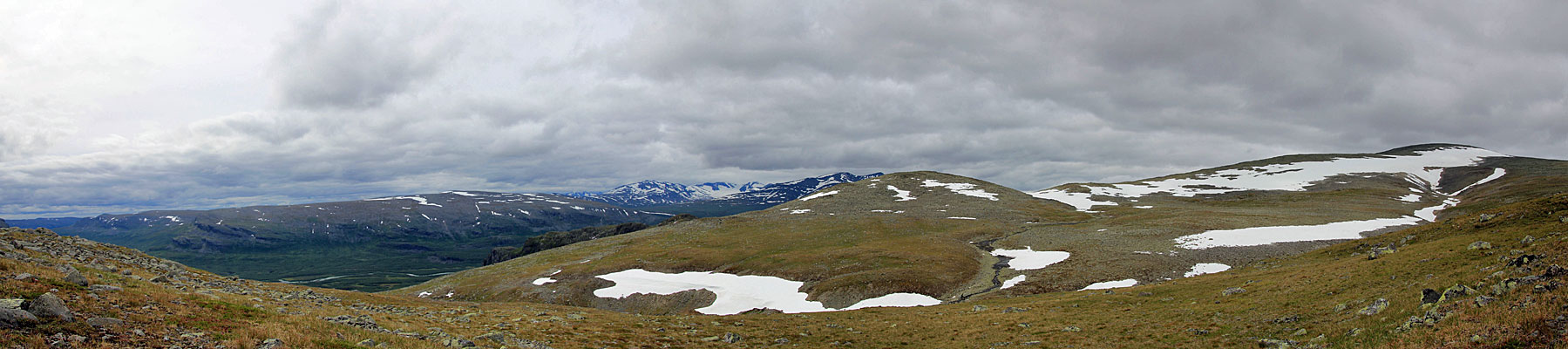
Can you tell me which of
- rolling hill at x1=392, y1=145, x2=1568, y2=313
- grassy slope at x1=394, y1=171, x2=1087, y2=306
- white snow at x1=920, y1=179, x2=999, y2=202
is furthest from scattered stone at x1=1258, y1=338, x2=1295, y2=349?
white snow at x1=920, y1=179, x2=999, y2=202

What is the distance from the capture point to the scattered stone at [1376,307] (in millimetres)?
20906

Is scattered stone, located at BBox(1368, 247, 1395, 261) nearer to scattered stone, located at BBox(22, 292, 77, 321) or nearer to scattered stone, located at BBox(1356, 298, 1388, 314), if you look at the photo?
scattered stone, located at BBox(1356, 298, 1388, 314)

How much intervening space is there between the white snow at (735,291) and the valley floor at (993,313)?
10.5 metres

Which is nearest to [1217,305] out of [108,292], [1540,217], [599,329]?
[1540,217]

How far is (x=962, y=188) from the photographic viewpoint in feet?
550

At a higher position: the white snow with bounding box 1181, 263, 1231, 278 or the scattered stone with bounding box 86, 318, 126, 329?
the scattered stone with bounding box 86, 318, 126, 329

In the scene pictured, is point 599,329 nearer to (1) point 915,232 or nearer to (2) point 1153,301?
(2) point 1153,301

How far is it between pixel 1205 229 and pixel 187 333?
8922 centimetres

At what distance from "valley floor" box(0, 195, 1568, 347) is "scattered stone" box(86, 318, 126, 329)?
37 mm

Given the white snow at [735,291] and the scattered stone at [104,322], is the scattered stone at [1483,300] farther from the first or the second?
the white snow at [735,291]

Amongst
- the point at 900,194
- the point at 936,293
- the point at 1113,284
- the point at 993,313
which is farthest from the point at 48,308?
the point at 900,194

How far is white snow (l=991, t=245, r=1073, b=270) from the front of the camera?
65062mm

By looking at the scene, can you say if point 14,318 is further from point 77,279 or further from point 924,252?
point 924,252

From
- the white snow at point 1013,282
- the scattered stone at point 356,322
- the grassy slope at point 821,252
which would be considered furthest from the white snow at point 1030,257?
the scattered stone at point 356,322
